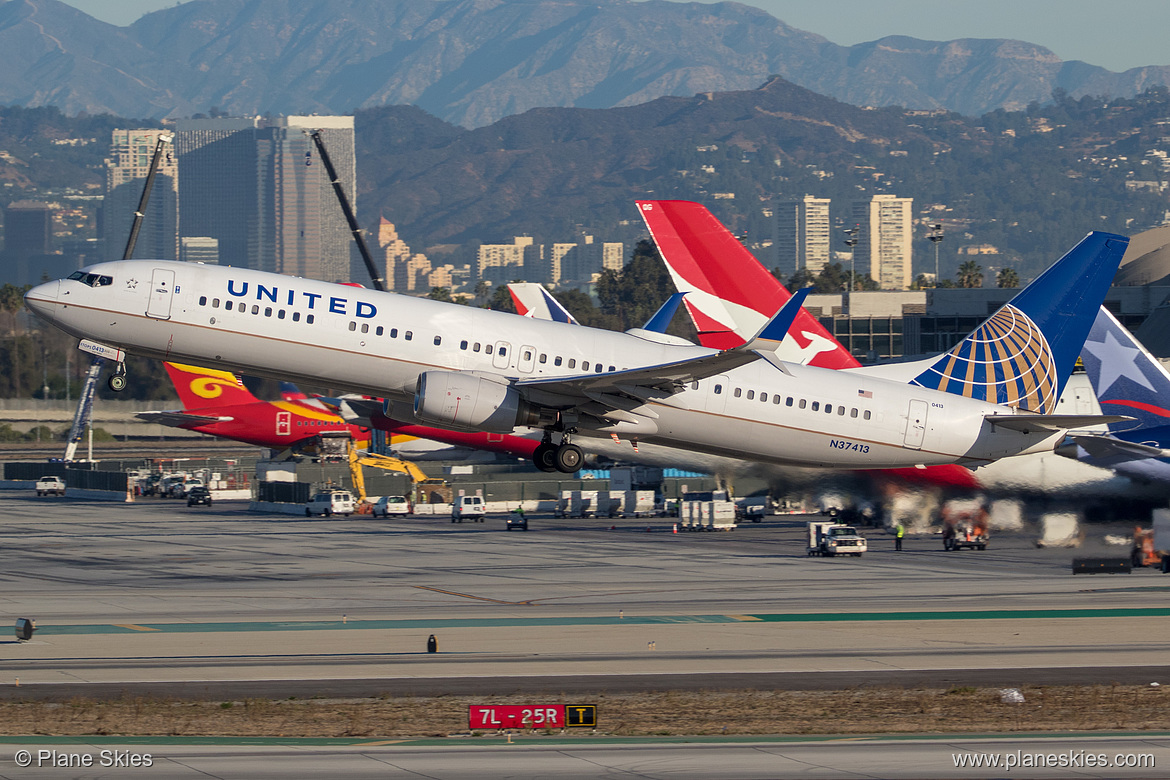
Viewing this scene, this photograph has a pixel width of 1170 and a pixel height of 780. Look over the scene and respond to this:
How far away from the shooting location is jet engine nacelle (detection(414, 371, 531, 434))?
1569 inches

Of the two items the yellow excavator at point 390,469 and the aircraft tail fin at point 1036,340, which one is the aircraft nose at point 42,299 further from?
the yellow excavator at point 390,469

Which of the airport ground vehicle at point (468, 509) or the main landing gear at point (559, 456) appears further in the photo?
the airport ground vehicle at point (468, 509)

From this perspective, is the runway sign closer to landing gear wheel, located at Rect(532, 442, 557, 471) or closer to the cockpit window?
landing gear wheel, located at Rect(532, 442, 557, 471)

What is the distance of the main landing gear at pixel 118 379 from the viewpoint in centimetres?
4119

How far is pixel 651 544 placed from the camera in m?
72.1

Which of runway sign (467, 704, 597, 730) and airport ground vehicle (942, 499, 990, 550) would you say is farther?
airport ground vehicle (942, 499, 990, 550)

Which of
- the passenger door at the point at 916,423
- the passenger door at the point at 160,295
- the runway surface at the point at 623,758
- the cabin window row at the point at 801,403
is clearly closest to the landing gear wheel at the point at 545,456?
the cabin window row at the point at 801,403

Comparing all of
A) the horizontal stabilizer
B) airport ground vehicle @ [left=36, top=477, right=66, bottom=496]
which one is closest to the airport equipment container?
the horizontal stabilizer

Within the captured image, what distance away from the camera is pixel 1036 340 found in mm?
53719

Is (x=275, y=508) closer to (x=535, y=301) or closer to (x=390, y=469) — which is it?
(x=390, y=469)

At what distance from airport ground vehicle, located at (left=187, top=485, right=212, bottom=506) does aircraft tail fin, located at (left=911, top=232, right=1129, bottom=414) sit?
7040 centimetres

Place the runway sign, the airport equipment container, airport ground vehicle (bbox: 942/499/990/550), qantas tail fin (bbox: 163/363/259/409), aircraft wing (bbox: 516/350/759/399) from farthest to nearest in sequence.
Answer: qantas tail fin (bbox: 163/363/259/409)
the airport equipment container
airport ground vehicle (bbox: 942/499/990/550)
aircraft wing (bbox: 516/350/759/399)
the runway sign

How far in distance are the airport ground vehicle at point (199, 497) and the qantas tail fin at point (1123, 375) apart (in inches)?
2791

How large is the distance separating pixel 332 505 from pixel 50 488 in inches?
1469
